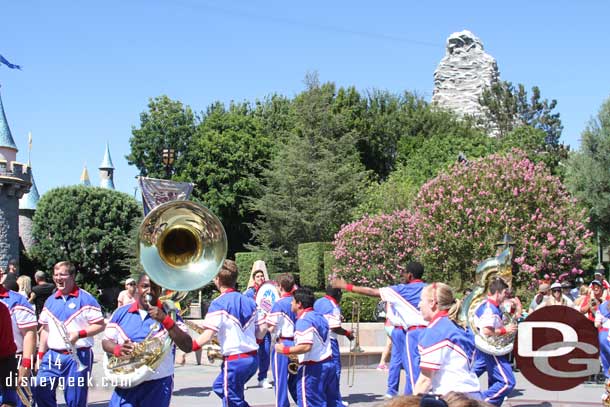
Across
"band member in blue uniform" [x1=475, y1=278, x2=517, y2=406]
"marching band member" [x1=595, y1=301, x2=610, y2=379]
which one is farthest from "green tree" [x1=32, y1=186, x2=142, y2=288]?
"band member in blue uniform" [x1=475, y1=278, x2=517, y2=406]

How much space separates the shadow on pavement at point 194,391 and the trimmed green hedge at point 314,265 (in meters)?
18.2

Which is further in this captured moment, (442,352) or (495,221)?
(495,221)

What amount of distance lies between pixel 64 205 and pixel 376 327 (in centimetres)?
3217

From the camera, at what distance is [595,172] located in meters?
36.3

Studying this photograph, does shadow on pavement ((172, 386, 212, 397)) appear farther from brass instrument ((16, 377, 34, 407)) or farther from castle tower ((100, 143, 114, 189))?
castle tower ((100, 143, 114, 189))

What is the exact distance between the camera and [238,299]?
7703 millimetres

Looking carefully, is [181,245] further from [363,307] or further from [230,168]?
[230,168]

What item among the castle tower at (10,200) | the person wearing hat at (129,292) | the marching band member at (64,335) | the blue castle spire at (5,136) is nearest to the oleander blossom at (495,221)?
the person wearing hat at (129,292)

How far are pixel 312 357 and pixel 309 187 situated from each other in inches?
1091

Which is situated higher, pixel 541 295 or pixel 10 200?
pixel 10 200

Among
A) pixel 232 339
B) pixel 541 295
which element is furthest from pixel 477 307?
pixel 541 295

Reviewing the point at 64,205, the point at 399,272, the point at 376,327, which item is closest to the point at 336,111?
the point at 64,205

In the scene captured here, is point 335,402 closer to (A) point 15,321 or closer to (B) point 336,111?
(A) point 15,321

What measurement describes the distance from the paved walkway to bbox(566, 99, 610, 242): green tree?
2424 cm
